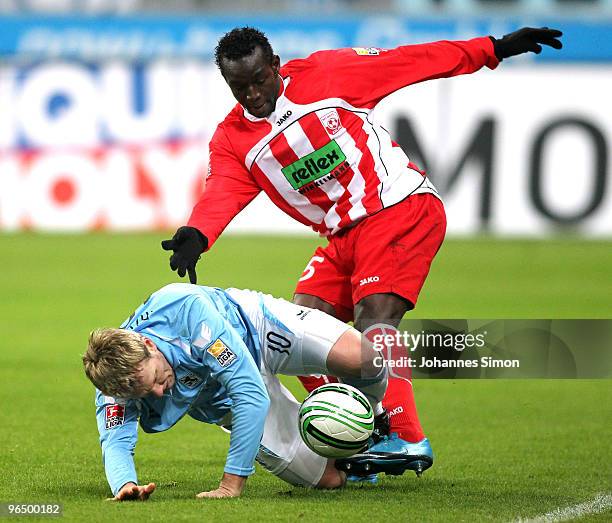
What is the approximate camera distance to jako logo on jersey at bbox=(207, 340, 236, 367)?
17.5ft

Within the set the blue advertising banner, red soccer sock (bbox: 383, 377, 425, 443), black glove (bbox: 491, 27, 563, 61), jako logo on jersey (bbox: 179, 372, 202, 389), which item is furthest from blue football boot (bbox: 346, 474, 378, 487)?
the blue advertising banner

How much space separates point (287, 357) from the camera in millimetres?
5824

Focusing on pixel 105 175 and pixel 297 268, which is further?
pixel 105 175

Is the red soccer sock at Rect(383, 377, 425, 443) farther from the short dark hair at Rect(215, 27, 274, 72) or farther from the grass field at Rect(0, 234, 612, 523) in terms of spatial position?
the short dark hair at Rect(215, 27, 274, 72)

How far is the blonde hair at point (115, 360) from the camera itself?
16.8 ft

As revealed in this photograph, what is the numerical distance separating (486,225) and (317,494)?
13.1 metres

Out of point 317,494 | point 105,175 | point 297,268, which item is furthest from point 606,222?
point 317,494

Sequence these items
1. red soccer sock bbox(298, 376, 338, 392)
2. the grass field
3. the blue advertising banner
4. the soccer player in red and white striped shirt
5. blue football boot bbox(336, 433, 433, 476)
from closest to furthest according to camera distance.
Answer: the grass field < blue football boot bbox(336, 433, 433, 476) < the soccer player in red and white striped shirt < red soccer sock bbox(298, 376, 338, 392) < the blue advertising banner

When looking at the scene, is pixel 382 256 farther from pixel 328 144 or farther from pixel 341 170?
pixel 328 144

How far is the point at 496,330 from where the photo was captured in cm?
664

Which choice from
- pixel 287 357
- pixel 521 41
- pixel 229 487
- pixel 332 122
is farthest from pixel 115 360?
pixel 521 41

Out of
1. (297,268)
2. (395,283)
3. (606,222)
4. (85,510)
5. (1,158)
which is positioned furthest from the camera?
(1,158)

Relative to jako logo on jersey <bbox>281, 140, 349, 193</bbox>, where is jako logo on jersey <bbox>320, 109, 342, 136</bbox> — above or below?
above

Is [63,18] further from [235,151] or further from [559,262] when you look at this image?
[235,151]
